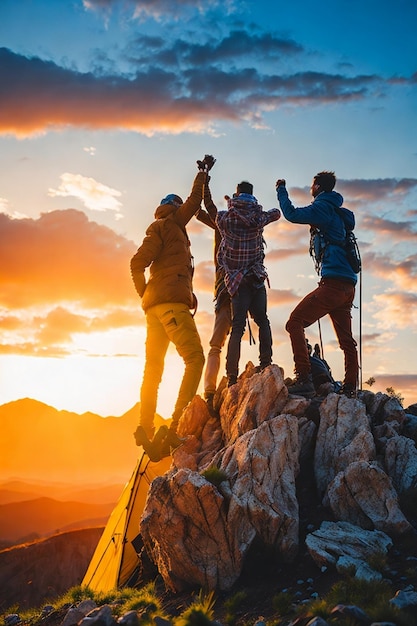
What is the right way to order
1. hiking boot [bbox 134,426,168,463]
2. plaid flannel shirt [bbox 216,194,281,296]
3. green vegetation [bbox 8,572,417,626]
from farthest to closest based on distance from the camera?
plaid flannel shirt [bbox 216,194,281,296]
hiking boot [bbox 134,426,168,463]
green vegetation [bbox 8,572,417,626]

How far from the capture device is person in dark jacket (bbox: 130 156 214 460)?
1151cm

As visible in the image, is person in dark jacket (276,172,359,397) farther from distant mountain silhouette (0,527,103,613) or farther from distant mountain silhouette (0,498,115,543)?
distant mountain silhouette (0,498,115,543)

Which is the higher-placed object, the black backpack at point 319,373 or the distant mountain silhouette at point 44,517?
the black backpack at point 319,373

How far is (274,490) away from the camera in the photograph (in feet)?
28.9

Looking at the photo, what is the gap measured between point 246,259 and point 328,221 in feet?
6.66

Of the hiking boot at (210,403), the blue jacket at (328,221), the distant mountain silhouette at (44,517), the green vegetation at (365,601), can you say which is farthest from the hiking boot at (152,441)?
the distant mountain silhouette at (44,517)

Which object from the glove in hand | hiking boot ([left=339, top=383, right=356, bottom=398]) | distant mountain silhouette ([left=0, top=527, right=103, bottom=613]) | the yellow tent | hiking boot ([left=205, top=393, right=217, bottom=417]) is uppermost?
the glove in hand

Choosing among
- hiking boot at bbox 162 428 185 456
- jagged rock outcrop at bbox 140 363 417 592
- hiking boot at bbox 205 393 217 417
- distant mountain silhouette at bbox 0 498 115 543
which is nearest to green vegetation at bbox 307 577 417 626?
jagged rock outcrop at bbox 140 363 417 592

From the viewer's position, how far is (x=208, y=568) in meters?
8.27

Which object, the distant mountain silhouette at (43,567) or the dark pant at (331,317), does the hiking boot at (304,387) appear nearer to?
the dark pant at (331,317)

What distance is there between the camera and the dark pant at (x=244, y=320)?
11391 millimetres

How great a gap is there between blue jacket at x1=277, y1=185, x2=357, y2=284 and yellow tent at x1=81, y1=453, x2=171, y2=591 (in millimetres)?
6376

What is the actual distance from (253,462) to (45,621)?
5.48 m

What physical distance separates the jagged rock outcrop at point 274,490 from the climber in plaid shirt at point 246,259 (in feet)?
4.18
